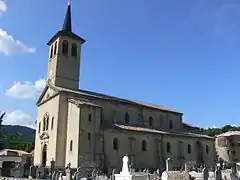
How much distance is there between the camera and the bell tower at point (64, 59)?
137 ft

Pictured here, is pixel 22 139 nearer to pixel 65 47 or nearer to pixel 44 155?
pixel 44 155

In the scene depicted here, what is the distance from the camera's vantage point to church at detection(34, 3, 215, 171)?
3591 cm

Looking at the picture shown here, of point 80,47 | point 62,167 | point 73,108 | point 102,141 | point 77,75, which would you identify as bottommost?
point 62,167

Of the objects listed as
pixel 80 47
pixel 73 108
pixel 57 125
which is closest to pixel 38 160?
pixel 57 125

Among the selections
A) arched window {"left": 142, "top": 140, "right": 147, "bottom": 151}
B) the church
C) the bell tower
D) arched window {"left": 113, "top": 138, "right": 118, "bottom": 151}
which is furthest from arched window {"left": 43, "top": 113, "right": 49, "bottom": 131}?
arched window {"left": 142, "top": 140, "right": 147, "bottom": 151}

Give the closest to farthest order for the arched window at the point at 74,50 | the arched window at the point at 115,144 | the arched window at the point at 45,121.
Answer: the arched window at the point at 115,144
the arched window at the point at 45,121
the arched window at the point at 74,50

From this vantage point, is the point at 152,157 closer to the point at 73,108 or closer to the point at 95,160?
the point at 95,160

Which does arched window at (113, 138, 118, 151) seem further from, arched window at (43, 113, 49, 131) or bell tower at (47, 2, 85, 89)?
bell tower at (47, 2, 85, 89)

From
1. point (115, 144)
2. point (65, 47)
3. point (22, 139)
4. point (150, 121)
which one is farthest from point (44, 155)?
point (22, 139)

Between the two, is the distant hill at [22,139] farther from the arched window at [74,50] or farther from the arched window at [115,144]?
the arched window at [115,144]

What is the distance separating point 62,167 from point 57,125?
17.4 feet

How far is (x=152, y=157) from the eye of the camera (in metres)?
40.5

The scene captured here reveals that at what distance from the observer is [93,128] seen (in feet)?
119

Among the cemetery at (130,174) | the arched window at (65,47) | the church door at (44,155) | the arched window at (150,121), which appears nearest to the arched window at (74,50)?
the arched window at (65,47)
